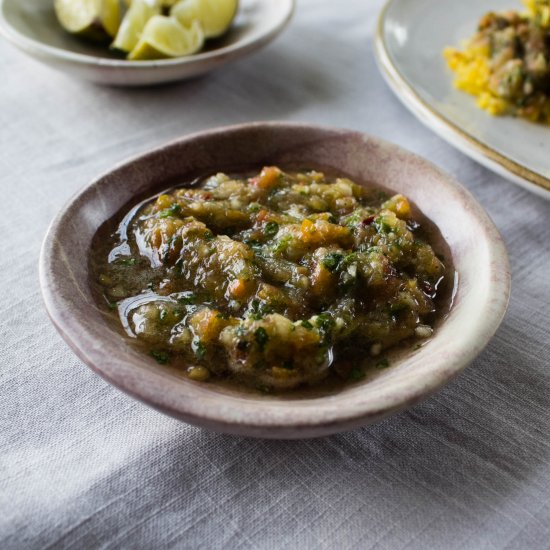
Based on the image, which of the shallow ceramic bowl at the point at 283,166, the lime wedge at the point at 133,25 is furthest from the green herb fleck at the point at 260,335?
the lime wedge at the point at 133,25

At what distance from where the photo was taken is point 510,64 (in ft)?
10.7

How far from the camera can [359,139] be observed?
252cm

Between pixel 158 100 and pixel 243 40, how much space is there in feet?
1.85

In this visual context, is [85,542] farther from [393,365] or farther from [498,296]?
[498,296]

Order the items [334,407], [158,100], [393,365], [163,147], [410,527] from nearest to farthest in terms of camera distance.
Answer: [334,407] < [410,527] < [393,365] < [163,147] < [158,100]

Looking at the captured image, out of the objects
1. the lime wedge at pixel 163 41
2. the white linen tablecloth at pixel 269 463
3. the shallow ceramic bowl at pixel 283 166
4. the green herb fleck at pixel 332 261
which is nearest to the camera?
the shallow ceramic bowl at pixel 283 166

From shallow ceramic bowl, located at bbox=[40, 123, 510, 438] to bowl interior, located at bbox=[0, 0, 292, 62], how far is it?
1005 millimetres

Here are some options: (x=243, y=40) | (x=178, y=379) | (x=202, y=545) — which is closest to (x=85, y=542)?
(x=202, y=545)

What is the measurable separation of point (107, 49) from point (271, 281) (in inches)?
89.8

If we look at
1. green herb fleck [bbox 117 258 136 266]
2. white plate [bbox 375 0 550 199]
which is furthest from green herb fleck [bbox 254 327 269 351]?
white plate [bbox 375 0 550 199]

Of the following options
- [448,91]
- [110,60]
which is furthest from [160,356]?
[448,91]

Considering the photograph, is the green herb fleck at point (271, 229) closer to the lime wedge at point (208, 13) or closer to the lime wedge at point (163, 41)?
the lime wedge at point (163, 41)

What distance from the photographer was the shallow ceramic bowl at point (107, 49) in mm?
3174

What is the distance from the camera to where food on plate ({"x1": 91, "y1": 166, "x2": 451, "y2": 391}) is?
176 cm
